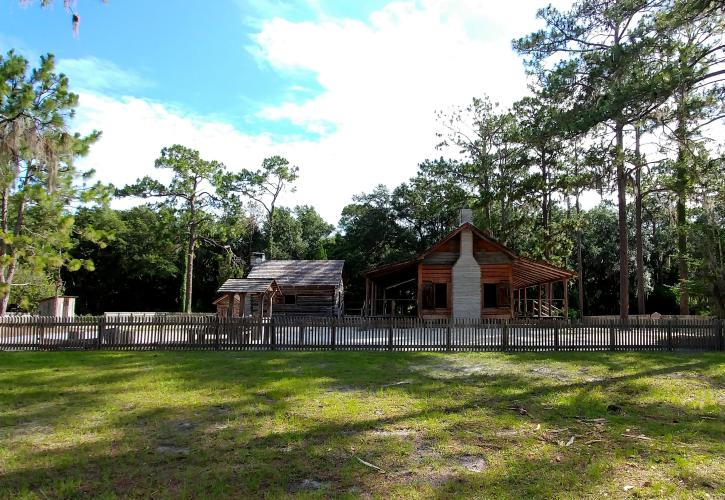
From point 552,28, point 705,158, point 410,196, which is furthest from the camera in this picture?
point 410,196

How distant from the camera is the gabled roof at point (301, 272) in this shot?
38.7 meters

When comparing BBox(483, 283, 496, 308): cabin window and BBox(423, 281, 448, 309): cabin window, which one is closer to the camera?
BBox(423, 281, 448, 309): cabin window

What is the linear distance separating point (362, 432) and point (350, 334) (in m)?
9.90

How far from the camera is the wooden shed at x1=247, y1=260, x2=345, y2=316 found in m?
38.7

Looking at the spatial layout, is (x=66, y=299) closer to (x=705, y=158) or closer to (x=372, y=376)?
(x=372, y=376)

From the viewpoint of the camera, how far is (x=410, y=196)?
170 ft

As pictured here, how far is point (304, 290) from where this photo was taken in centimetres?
3925

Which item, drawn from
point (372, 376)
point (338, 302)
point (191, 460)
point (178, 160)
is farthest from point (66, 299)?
point (191, 460)

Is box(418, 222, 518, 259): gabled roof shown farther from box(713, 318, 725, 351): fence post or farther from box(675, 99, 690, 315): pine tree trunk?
box(713, 318, 725, 351): fence post

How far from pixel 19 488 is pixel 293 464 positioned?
7.95 feet

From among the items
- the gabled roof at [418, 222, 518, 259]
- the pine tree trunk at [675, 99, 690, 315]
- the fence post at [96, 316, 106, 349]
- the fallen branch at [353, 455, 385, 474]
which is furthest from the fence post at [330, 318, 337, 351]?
the gabled roof at [418, 222, 518, 259]

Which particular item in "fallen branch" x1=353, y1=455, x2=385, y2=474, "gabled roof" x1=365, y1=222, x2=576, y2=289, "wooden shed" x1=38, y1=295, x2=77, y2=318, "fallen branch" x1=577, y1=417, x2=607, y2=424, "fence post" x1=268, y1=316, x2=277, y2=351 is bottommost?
"fallen branch" x1=353, y1=455, x2=385, y2=474

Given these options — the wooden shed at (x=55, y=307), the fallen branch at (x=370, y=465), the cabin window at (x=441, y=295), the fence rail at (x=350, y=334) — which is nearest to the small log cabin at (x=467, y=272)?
the cabin window at (x=441, y=295)

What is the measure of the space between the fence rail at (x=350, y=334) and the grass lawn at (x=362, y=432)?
13.3 ft
